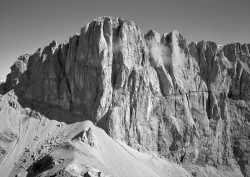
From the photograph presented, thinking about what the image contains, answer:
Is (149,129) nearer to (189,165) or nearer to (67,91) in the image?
(189,165)

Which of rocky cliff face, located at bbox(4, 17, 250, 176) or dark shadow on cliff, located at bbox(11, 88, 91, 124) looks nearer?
rocky cliff face, located at bbox(4, 17, 250, 176)

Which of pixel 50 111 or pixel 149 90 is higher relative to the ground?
pixel 149 90

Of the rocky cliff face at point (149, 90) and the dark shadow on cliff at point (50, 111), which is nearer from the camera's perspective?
the rocky cliff face at point (149, 90)

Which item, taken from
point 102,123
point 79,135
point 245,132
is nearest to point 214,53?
point 245,132

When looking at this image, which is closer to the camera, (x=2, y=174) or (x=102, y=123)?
(x=2, y=174)

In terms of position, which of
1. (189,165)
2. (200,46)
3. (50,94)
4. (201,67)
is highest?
(200,46)

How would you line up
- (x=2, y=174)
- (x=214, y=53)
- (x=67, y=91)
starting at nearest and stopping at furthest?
1. (x=2, y=174)
2. (x=67, y=91)
3. (x=214, y=53)

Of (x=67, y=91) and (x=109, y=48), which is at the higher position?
(x=109, y=48)

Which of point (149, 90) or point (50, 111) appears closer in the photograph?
point (149, 90)
